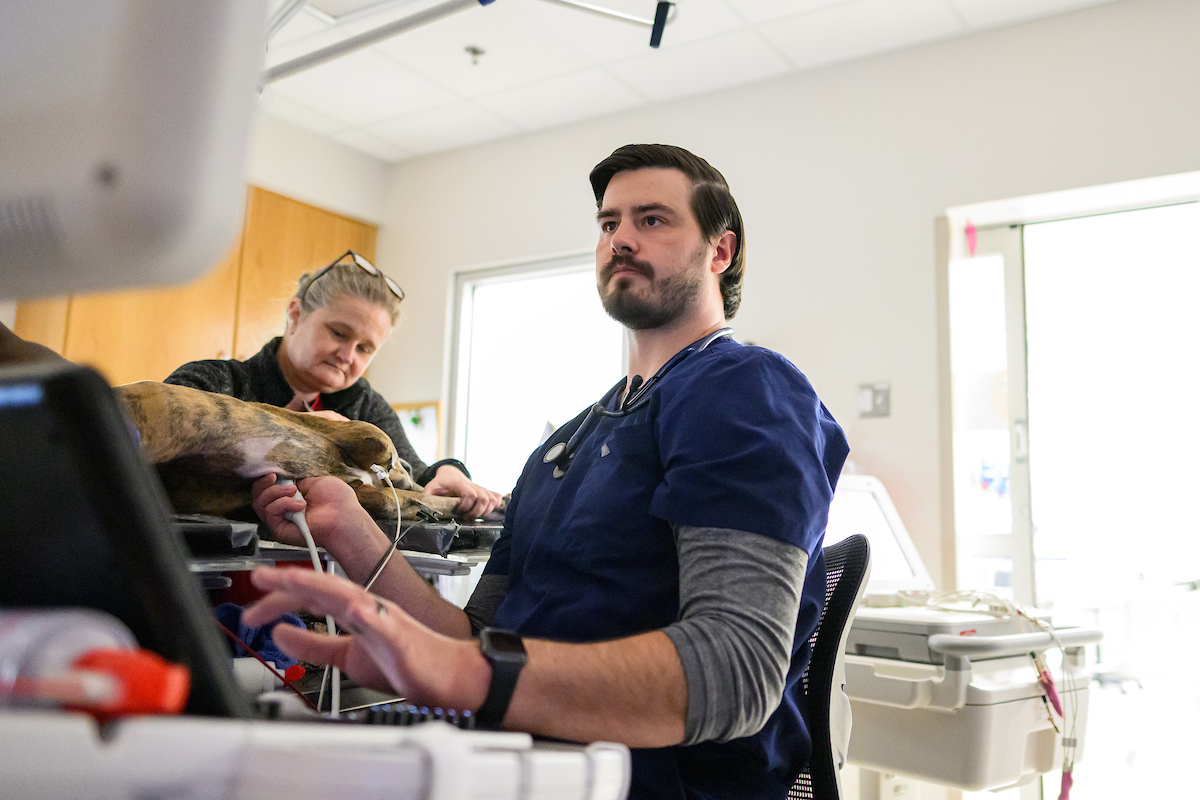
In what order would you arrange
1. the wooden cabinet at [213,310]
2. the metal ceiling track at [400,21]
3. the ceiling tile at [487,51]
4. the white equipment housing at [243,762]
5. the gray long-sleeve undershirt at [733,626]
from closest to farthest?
1. the white equipment housing at [243,762]
2. the gray long-sleeve undershirt at [733,626]
3. the metal ceiling track at [400,21]
4. the ceiling tile at [487,51]
5. the wooden cabinet at [213,310]

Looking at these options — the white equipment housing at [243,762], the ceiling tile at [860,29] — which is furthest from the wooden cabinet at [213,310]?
the white equipment housing at [243,762]

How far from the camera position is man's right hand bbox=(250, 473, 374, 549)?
99 cm

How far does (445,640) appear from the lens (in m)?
0.64

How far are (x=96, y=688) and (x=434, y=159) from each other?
4210mm

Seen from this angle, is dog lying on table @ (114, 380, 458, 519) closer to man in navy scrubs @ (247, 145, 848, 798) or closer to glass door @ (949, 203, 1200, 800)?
man in navy scrubs @ (247, 145, 848, 798)

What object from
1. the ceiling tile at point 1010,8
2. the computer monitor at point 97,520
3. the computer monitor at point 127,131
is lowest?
the computer monitor at point 97,520

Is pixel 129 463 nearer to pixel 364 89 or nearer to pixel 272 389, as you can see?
pixel 272 389

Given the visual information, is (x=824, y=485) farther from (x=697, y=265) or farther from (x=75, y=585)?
(x=75, y=585)

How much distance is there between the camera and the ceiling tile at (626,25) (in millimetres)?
2941

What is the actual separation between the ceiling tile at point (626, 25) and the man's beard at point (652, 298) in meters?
1.84

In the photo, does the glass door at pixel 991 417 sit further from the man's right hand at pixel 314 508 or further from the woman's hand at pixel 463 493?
the man's right hand at pixel 314 508

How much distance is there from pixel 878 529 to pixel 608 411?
4.96ft

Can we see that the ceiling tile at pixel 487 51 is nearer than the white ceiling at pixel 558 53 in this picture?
No

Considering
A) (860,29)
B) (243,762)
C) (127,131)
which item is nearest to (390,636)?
(243,762)
